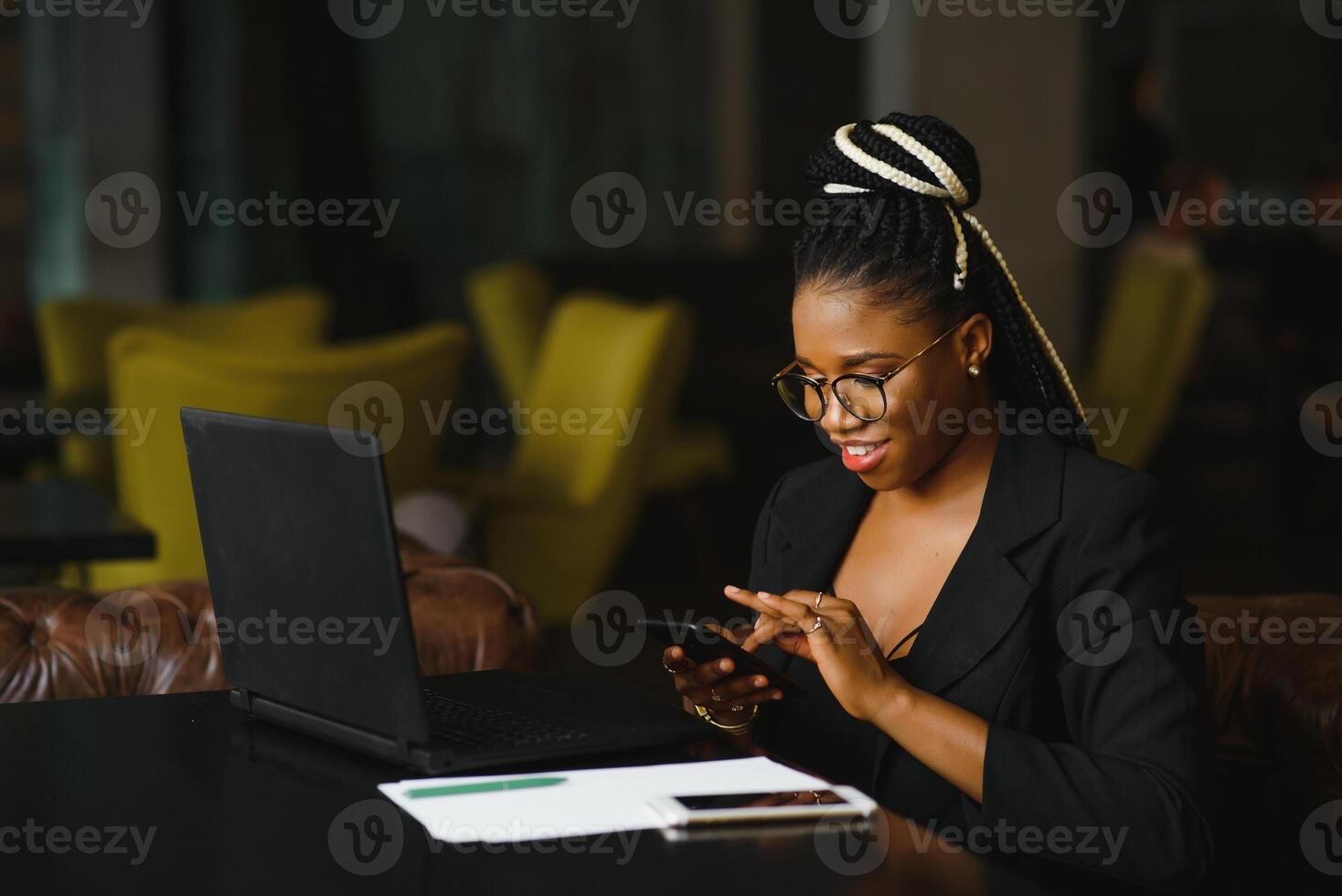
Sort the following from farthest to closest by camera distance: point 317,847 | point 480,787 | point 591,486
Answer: point 591,486 → point 480,787 → point 317,847

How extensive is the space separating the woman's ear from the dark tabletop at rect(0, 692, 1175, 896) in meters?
0.54

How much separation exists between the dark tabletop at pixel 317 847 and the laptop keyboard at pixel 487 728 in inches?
2.2

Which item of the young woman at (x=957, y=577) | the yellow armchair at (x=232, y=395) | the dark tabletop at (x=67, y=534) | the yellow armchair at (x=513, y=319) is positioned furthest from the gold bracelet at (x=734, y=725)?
the yellow armchair at (x=513, y=319)

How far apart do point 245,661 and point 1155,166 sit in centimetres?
723

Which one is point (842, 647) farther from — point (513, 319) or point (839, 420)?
point (513, 319)

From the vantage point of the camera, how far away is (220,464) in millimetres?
1568

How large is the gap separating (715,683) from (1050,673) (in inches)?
14.1

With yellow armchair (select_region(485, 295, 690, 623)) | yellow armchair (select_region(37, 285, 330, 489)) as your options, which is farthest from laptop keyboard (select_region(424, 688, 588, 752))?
yellow armchair (select_region(37, 285, 330, 489))

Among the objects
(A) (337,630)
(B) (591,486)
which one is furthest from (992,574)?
(B) (591,486)

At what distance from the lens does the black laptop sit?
1.39 meters

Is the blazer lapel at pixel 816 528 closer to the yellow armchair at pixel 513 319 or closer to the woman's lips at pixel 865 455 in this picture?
the woman's lips at pixel 865 455

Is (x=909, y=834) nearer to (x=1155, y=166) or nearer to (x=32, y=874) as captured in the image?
(x=32, y=874)

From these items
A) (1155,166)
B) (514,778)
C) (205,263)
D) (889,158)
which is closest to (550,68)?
(205,263)

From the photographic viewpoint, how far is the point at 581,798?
136cm
